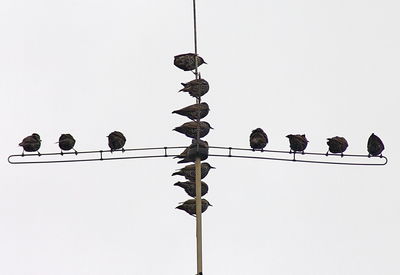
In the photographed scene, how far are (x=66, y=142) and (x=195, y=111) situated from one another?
1.05 m

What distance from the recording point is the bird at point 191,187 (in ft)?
22.5

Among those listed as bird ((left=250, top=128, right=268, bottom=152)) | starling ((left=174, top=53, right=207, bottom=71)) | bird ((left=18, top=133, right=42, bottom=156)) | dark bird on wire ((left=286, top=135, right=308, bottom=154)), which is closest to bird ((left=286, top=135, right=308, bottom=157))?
dark bird on wire ((left=286, top=135, right=308, bottom=154))

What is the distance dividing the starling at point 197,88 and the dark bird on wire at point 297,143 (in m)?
0.76

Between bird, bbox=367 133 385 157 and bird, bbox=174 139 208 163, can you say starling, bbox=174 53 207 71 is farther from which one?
bird, bbox=367 133 385 157

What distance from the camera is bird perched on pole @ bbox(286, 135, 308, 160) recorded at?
22.8 ft

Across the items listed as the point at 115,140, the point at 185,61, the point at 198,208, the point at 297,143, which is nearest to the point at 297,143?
the point at 297,143

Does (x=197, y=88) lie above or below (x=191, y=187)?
above

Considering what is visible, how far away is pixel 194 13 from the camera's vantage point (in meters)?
6.94

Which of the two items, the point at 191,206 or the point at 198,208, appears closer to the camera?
the point at 198,208

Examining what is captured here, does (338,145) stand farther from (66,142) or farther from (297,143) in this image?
(66,142)

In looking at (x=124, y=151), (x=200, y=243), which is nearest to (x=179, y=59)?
(x=124, y=151)

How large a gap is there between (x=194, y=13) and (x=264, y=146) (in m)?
1.15

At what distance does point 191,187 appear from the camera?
691 cm

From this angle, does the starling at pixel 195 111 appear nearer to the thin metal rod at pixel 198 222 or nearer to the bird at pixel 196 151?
the bird at pixel 196 151
